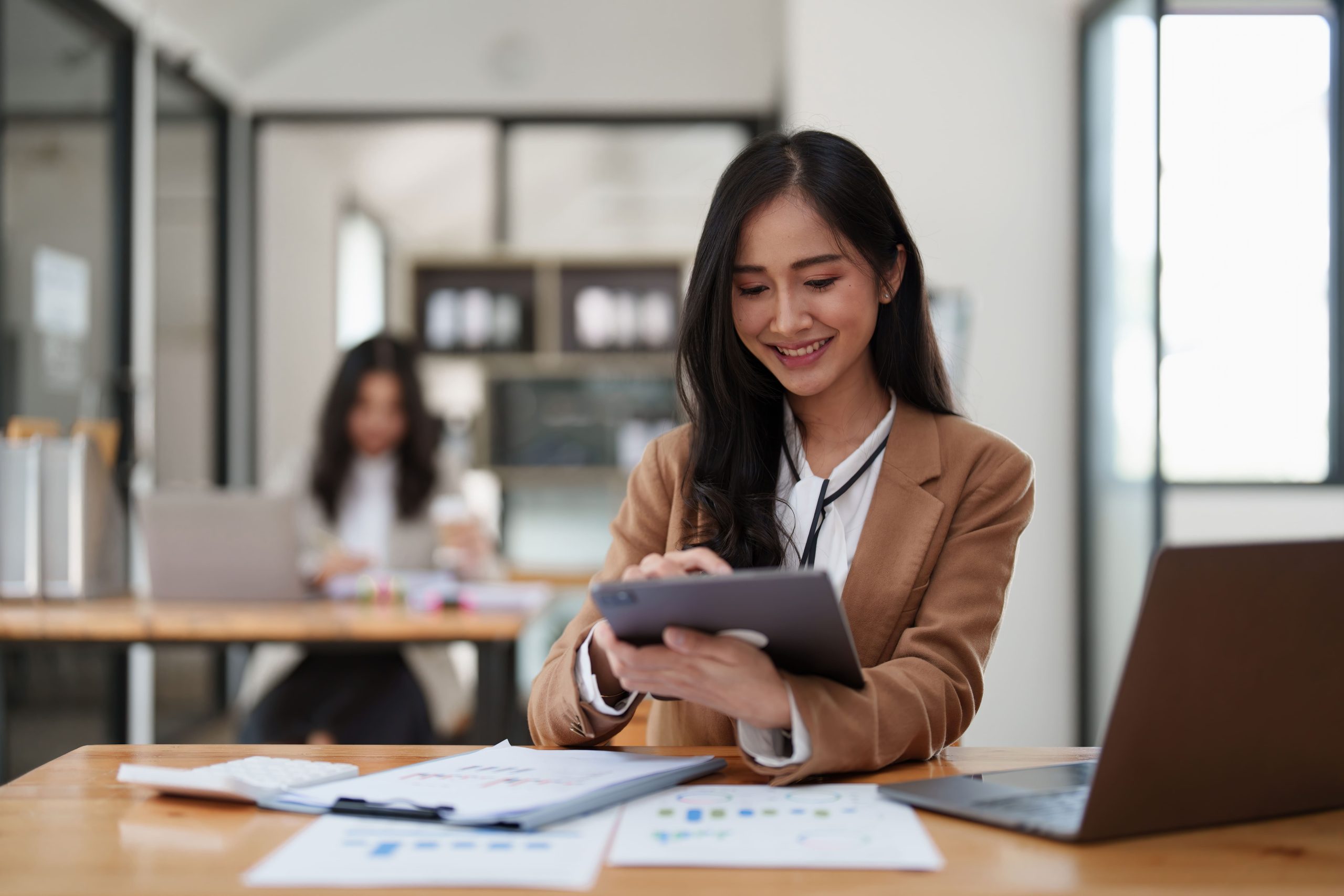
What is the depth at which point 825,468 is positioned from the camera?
1.46 metres

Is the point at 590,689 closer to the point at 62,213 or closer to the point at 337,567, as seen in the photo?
the point at 337,567

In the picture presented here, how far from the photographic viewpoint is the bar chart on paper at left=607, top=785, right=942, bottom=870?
772 millimetres

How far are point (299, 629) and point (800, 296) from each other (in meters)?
1.48

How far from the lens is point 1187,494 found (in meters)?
3.99

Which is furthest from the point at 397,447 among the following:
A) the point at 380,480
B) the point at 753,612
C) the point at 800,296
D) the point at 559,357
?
the point at 753,612

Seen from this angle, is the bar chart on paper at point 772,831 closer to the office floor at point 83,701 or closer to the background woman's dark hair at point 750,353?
the background woman's dark hair at point 750,353

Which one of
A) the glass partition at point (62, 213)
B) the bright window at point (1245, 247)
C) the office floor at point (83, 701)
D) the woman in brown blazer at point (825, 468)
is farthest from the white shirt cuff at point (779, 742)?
the glass partition at point (62, 213)

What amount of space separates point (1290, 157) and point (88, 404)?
13.6 feet

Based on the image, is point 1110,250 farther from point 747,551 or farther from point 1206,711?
point 1206,711

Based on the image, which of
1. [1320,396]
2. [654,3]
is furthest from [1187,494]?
[654,3]

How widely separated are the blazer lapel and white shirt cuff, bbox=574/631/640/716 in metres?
0.28

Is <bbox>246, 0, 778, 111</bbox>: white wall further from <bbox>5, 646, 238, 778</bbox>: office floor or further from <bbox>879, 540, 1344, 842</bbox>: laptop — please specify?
<bbox>879, 540, 1344, 842</bbox>: laptop

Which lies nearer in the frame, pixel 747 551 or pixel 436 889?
pixel 436 889

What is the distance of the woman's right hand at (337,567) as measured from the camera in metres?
2.97
